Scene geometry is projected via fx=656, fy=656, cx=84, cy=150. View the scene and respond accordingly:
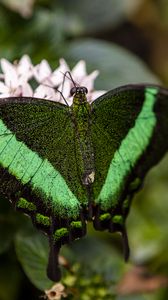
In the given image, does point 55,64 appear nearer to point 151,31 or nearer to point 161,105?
point 161,105

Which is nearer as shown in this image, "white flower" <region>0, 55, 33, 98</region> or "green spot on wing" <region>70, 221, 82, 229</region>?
"green spot on wing" <region>70, 221, 82, 229</region>

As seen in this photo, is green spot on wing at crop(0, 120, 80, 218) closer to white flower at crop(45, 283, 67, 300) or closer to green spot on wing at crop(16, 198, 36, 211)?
green spot on wing at crop(16, 198, 36, 211)

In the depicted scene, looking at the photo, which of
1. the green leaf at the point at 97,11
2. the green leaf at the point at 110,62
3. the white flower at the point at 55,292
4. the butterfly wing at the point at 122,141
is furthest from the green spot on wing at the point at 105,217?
the green leaf at the point at 97,11

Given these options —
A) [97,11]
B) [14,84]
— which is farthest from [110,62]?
[14,84]

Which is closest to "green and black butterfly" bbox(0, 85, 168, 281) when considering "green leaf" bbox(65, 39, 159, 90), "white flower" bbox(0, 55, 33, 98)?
"white flower" bbox(0, 55, 33, 98)

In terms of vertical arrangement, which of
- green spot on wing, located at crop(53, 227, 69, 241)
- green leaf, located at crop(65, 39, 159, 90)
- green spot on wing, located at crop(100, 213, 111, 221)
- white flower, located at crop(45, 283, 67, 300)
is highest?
green spot on wing, located at crop(53, 227, 69, 241)

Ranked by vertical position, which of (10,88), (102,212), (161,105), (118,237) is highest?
(10,88)

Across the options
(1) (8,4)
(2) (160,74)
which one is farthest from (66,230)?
(2) (160,74)
